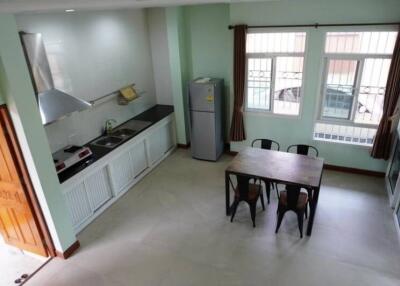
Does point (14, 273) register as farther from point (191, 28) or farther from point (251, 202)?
point (191, 28)

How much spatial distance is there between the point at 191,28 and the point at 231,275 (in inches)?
174

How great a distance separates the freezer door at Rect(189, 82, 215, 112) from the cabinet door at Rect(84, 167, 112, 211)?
6.75 ft

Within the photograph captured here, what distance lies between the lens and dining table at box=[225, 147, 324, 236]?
375 cm

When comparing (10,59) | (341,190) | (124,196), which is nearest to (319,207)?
(341,190)

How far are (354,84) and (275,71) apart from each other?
1.28m

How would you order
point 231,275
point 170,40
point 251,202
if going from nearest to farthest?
1. point 231,275
2. point 251,202
3. point 170,40

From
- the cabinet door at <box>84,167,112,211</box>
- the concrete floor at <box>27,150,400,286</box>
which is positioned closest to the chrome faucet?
the cabinet door at <box>84,167,112,211</box>

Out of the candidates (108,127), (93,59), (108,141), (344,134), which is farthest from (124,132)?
(344,134)

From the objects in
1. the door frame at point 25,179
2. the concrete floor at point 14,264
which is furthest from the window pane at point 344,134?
the concrete floor at point 14,264

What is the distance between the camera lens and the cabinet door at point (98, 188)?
4336 millimetres

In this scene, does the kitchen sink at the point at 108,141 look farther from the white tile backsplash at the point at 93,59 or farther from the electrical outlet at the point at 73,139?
the electrical outlet at the point at 73,139

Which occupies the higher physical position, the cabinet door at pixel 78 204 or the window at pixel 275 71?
the window at pixel 275 71

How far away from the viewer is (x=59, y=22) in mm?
4145

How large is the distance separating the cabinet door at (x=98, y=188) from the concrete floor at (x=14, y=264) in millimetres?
999
